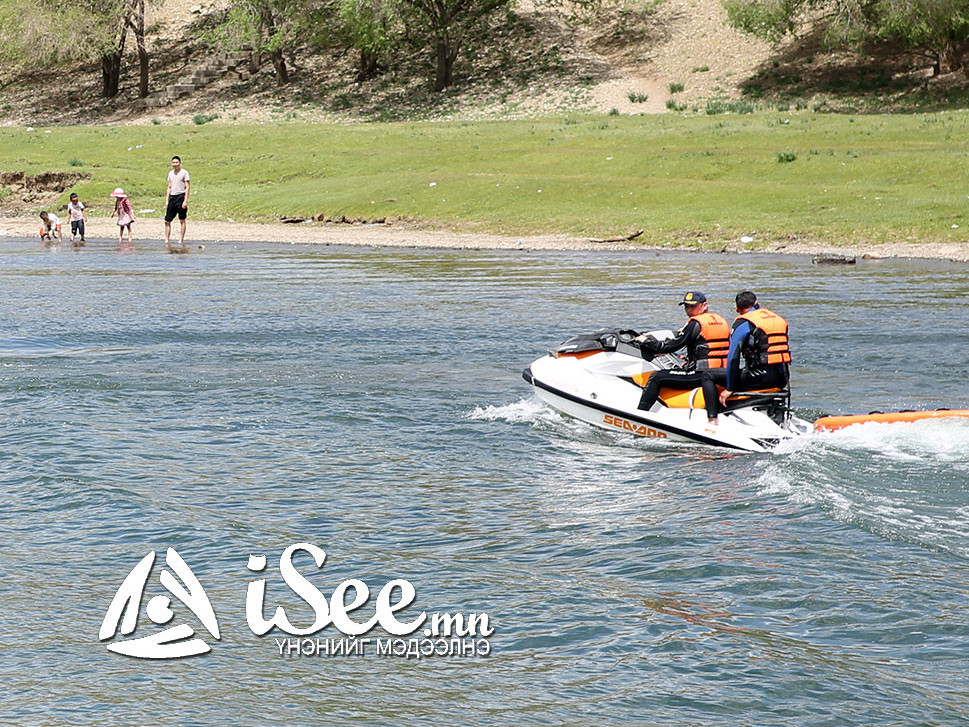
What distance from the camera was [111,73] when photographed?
7650cm

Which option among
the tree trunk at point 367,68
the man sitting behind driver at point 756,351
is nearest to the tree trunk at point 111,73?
the tree trunk at point 367,68

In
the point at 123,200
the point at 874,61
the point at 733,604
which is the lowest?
the point at 733,604

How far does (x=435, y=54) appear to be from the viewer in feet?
248

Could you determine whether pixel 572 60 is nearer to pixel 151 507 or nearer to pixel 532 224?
pixel 532 224

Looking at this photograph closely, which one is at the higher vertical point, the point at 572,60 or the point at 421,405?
the point at 572,60

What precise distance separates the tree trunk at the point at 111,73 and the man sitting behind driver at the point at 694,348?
68.1m

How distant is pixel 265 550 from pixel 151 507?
1490 mm

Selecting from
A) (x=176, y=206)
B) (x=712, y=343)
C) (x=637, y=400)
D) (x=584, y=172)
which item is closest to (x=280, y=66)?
(x=584, y=172)

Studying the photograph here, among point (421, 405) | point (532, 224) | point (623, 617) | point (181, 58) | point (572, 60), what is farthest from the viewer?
point (181, 58)

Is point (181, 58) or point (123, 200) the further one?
point (181, 58)

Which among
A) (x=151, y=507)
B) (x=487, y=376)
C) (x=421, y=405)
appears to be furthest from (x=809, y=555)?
(x=487, y=376)

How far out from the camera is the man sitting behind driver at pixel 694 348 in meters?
13.3

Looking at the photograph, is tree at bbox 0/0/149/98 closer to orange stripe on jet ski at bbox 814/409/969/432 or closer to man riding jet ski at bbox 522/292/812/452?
man riding jet ski at bbox 522/292/812/452

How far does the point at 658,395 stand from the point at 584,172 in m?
29.8
